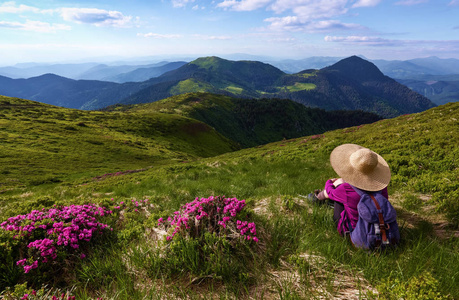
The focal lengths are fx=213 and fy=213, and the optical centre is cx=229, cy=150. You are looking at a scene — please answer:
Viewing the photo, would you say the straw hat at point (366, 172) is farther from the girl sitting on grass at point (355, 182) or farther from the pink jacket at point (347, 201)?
the pink jacket at point (347, 201)

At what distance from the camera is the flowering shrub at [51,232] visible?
148 inches

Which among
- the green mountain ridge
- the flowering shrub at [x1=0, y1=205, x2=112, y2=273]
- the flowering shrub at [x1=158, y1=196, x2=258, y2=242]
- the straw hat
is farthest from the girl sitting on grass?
the green mountain ridge

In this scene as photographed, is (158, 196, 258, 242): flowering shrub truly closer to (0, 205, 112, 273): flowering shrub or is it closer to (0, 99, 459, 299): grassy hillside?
(0, 99, 459, 299): grassy hillside

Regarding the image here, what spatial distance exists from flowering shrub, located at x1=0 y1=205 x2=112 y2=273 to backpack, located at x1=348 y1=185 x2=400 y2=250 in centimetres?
523

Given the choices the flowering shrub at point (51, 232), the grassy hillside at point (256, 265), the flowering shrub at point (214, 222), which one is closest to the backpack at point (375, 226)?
the grassy hillside at point (256, 265)

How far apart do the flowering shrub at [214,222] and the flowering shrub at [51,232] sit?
193 cm

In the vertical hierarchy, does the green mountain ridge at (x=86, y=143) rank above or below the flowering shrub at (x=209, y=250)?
below

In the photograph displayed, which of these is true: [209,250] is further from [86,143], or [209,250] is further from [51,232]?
[86,143]

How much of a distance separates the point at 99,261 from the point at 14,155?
222ft

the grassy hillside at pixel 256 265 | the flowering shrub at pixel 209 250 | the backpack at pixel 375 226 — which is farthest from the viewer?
the backpack at pixel 375 226

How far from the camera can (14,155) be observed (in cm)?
5069

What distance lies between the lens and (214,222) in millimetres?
4324

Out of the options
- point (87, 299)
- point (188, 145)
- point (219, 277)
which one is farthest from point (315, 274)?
point (188, 145)

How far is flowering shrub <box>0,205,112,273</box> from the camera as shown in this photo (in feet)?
12.4
